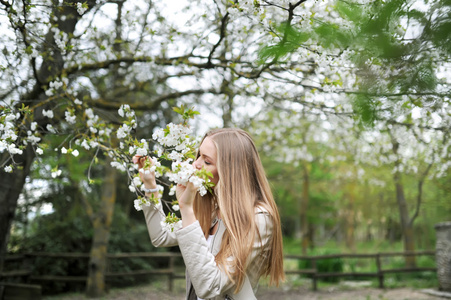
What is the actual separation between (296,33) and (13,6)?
228cm

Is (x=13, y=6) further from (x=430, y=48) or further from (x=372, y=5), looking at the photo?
(x=430, y=48)

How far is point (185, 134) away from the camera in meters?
1.78

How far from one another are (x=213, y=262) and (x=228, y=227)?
0.16 metres

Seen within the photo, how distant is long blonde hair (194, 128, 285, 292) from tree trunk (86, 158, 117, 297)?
6.30 metres

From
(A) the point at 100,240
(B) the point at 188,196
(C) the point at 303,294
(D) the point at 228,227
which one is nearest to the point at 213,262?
(D) the point at 228,227

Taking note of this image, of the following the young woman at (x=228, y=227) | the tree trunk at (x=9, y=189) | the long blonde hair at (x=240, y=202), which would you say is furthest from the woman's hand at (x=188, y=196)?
the tree trunk at (x=9, y=189)

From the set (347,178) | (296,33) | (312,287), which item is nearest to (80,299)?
(312,287)

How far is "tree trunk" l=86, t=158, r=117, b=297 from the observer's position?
7.61 m

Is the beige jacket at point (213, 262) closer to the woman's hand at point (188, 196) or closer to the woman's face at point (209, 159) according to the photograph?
the woman's hand at point (188, 196)

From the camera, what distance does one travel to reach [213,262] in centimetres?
146

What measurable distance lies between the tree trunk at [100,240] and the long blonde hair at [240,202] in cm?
630

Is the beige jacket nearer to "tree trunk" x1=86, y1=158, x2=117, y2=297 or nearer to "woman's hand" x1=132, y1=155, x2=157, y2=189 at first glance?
"woman's hand" x1=132, y1=155, x2=157, y2=189

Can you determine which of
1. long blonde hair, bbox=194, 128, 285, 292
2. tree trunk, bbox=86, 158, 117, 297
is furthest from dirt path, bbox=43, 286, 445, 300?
long blonde hair, bbox=194, 128, 285, 292

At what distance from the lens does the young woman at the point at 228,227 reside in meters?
1.45
